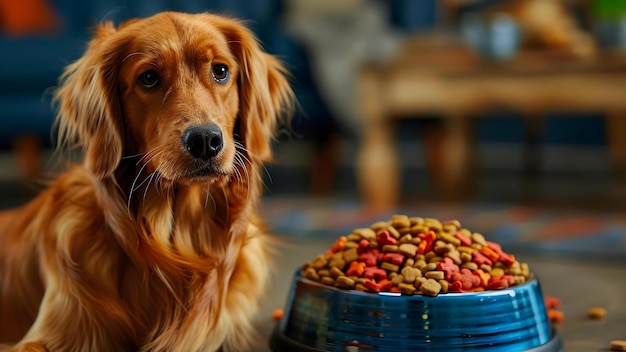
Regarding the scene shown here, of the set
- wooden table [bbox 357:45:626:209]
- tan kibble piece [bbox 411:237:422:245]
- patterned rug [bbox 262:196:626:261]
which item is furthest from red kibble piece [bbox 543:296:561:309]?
wooden table [bbox 357:45:626:209]

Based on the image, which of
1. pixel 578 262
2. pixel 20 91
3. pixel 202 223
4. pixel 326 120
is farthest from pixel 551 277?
pixel 20 91

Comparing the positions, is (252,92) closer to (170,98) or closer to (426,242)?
(170,98)

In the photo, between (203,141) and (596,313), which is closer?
(203,141)

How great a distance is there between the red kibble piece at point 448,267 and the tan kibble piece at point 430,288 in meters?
0.04

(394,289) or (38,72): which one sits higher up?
(38,72)

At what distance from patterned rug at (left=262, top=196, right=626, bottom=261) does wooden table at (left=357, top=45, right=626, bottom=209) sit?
21 centimetres

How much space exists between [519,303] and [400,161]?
155 inches

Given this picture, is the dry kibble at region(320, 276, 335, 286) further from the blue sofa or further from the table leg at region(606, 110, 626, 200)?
the table leg at region(606, 110, 626, 200)

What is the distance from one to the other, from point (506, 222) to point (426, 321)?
169 centimetres

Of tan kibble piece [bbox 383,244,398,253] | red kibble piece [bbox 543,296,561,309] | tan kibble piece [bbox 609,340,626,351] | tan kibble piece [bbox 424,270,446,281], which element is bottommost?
red kibble piece [bbox 543,296,561,309]

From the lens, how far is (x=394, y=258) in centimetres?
126

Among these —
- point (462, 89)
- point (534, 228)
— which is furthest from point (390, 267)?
point (462, 89)

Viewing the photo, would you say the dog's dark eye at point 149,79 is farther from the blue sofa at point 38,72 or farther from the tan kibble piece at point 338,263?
the blue sofa at point 38,72

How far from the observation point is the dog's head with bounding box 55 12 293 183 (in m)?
1.13
